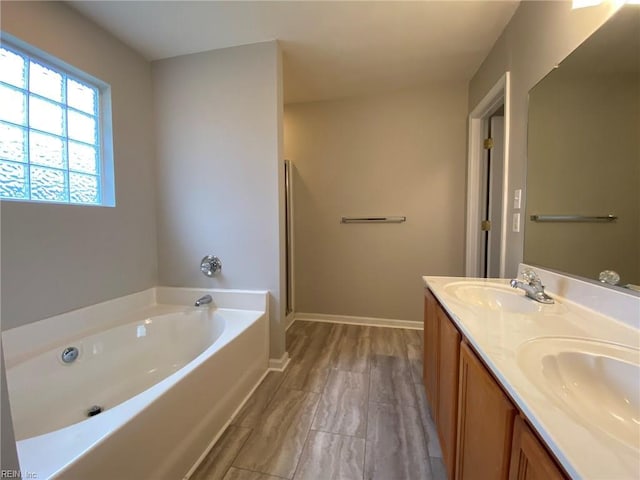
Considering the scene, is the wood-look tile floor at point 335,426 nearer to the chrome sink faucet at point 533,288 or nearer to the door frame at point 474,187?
the chrome sink faucet at point 533,288

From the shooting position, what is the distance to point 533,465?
1.68ft

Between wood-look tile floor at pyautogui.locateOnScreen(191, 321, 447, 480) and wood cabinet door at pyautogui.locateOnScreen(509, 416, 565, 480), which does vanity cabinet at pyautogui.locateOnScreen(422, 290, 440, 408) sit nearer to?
wood-look tile floor at pyautogui.locateOnScreen(191, 321, 447, 480)

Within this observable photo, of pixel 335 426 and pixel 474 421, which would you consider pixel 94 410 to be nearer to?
pixel 335 426

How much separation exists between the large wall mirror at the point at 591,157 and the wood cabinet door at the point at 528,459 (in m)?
0.75

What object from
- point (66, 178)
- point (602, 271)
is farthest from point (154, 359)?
point (602, 271)

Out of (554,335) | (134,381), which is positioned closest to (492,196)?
(554,335)

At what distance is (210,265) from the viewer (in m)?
2.04

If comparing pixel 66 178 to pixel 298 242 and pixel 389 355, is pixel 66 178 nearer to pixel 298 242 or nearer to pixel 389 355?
pixel 298 242

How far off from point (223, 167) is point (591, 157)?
6.90ft

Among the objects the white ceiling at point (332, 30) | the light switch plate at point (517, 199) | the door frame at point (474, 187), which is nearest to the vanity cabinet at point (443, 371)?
the light switch plate at point (517, 199)

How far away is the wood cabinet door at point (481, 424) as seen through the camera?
2.05 ft

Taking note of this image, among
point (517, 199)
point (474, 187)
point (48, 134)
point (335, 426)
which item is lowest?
point (335, 426)

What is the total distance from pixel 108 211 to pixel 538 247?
8.81ft

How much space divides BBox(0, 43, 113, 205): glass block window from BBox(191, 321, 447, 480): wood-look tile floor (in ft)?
5.72
